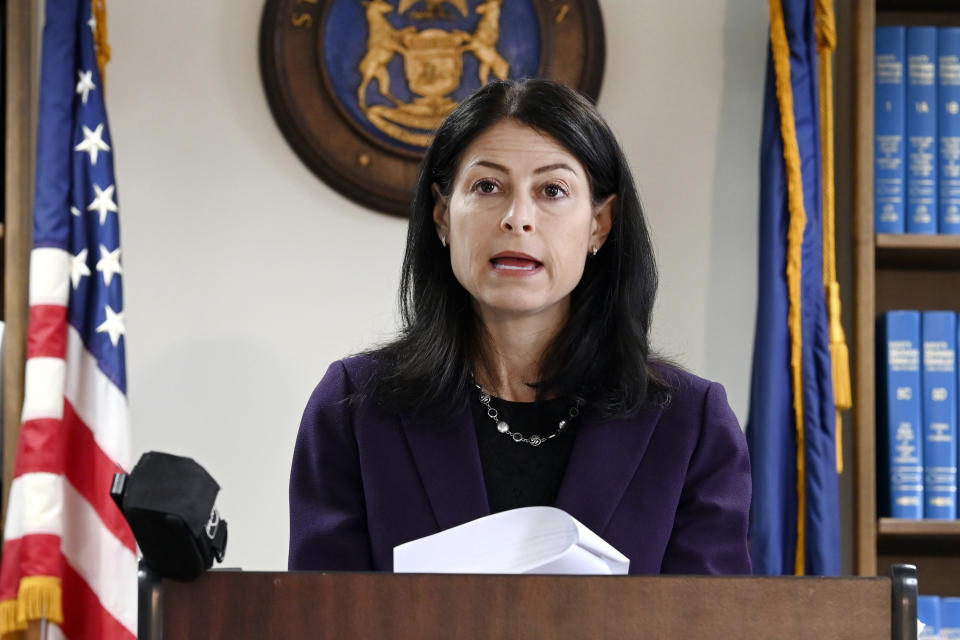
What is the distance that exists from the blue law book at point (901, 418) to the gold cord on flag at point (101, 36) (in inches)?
74.9

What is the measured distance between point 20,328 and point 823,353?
1.81m

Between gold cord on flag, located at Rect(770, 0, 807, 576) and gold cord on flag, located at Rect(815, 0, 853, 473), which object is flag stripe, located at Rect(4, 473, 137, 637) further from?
gold cord on flag, located at Rect(815, 0, 853, 473)

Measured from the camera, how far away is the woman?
1.70m

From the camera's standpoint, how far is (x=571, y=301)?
1.92 m

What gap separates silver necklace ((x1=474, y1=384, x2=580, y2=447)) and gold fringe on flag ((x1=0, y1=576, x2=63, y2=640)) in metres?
1.30

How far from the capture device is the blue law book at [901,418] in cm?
283

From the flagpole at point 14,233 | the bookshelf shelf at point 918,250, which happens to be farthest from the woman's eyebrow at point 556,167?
the flagpole at point 14,233

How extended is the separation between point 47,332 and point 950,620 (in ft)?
6.97

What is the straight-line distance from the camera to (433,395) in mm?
1775

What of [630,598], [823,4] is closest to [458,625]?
[630,598]

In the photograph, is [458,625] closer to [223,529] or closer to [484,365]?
[223,529]

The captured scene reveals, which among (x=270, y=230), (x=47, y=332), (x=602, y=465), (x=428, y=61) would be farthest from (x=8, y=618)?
(x=428, y=61)

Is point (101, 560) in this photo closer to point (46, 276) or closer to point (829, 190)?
point (46, 276)

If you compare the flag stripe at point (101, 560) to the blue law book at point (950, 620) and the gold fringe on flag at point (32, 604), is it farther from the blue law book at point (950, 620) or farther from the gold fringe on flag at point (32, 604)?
the blue law book at point (950, 620)
